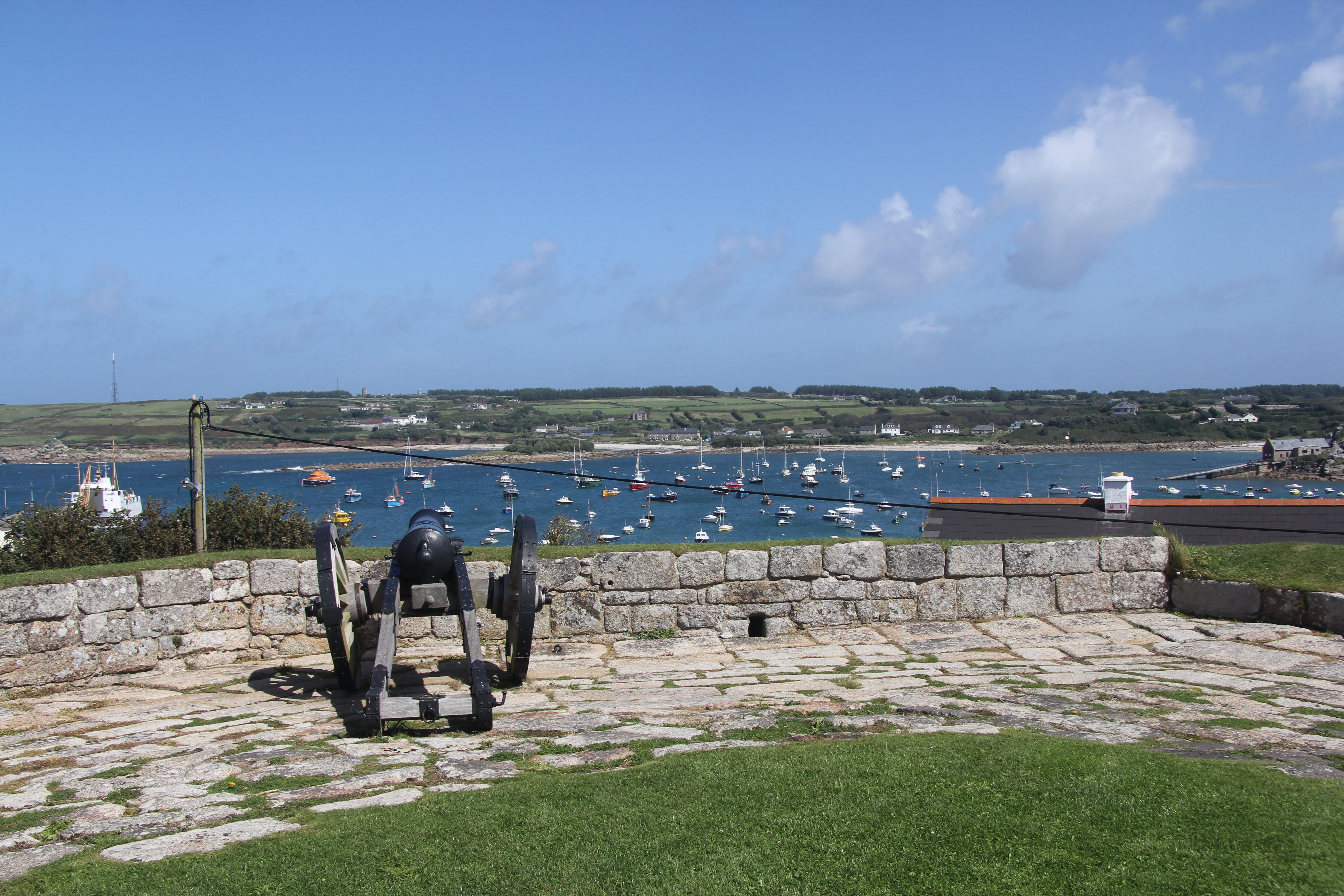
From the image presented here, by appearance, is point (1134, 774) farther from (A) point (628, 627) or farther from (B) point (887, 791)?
(A) point (628, 627)

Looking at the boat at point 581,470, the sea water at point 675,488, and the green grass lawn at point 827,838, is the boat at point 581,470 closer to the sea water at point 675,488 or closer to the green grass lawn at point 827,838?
the sea water at point 675,488

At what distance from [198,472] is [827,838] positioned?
7668mm

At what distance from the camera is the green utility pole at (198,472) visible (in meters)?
8.84

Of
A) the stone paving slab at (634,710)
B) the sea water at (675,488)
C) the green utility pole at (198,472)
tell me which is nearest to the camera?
the stone paving slab at (634,710)

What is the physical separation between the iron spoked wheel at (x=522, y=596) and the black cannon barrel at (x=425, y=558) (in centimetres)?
46

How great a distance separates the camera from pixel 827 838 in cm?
330

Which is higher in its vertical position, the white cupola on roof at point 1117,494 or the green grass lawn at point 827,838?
the white cupola on roof at point 1117,494

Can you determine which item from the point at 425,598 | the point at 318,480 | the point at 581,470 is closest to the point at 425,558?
the point at 425,598

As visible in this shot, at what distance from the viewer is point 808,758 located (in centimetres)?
419

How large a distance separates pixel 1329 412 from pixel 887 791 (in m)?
155

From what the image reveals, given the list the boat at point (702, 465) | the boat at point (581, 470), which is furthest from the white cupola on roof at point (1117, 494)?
the boat at point (702, 465)

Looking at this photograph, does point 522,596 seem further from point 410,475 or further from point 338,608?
point 410,475

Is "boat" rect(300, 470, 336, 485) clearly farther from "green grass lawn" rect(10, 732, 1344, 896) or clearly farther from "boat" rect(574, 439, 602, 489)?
"green grass lawn" rect(10, 732, 1344, 896)

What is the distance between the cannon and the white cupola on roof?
10565 mm
